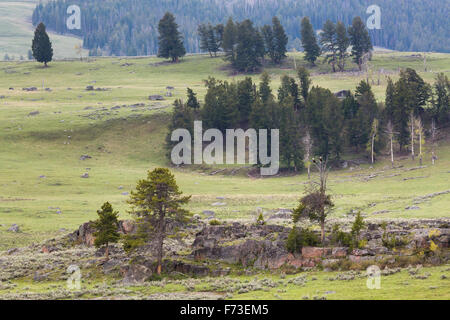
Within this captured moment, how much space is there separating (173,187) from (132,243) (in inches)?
203

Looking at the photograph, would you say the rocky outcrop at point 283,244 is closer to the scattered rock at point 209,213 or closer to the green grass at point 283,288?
the green grass at point 283,288

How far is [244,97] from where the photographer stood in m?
112

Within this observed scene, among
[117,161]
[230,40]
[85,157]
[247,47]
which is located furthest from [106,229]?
[230,40]

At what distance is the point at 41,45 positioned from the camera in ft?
549

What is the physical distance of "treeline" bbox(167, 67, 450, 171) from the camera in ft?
322

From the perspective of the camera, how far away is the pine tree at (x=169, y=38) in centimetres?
16388

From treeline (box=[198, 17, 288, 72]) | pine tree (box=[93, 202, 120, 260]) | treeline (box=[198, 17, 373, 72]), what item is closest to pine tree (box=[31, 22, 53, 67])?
treeline (box=[198, 17, 288, 72])

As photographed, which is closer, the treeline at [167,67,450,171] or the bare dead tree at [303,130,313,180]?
the bare dead tree at [303,130,313,180]

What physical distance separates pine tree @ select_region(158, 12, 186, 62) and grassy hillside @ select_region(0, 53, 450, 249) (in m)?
4.01

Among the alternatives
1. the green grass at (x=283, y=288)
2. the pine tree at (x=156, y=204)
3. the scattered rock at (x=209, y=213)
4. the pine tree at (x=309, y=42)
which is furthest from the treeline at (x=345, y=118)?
the green grass at (x=283, y=288)

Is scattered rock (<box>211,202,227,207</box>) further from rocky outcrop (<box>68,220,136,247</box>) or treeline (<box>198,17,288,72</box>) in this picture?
treeline (<box>198,17,288,72</box>)
